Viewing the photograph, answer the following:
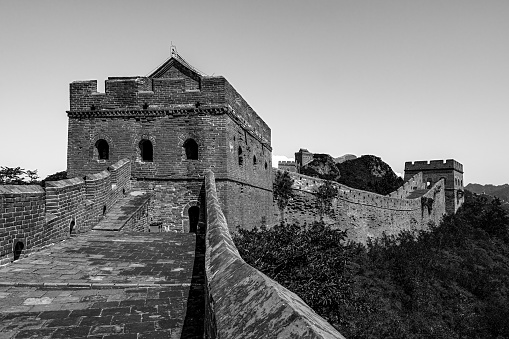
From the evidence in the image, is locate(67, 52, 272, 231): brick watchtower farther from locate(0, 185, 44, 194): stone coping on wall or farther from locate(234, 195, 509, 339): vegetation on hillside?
locate(0, 185, 44, 194): stone coping on wall

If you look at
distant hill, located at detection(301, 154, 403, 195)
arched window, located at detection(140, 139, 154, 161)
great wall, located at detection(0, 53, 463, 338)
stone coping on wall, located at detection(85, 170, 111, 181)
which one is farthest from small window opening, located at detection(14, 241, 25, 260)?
distant hill, located at detection(301, 154, 403, 195)

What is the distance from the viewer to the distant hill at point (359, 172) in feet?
144

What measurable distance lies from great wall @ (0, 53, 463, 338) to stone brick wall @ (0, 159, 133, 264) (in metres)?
0.03

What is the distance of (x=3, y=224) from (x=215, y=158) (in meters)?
7.55

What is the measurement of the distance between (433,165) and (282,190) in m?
30.3

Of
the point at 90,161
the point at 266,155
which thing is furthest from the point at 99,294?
the point at 266,155

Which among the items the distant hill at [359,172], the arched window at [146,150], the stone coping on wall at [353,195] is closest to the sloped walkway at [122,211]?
the arched window at [146,150]

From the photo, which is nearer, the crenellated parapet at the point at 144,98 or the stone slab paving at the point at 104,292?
the stone slab paving at the point at 104,292

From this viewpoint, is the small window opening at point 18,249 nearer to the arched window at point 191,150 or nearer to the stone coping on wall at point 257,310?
the stone coping on wall at point 257,310

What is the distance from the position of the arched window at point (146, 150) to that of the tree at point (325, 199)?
462 inches

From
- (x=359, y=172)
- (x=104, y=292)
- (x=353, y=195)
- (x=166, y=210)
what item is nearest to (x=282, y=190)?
(x=353, y=195)

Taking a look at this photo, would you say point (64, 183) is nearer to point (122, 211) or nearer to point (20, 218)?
point (20, 218)

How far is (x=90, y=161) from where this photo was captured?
1295cm

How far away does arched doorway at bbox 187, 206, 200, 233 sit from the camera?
503 inches
